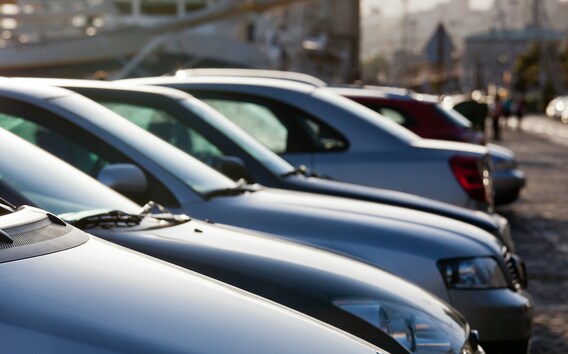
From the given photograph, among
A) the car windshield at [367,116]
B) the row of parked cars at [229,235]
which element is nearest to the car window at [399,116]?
the car windshield at [367,116]

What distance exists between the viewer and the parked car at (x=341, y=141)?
33.4ft

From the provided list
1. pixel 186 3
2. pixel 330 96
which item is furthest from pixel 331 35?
pixel 330 96

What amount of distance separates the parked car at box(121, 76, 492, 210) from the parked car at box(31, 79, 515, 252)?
168 centimetres

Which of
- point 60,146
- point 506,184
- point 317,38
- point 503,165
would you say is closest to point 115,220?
point 60,146

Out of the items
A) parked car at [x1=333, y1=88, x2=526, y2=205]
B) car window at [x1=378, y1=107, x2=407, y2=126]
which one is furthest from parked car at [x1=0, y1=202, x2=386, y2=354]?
car window at [x1=378, y1=107, x2=407, y2=126]

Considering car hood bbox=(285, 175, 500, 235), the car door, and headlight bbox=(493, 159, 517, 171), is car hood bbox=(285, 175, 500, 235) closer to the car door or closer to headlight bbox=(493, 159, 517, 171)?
the car door

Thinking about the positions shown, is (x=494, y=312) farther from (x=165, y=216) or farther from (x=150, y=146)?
(x=165, y=216)

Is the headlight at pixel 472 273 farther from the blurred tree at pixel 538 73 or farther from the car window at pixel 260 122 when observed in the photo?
the blurred tree at pixel 538 73

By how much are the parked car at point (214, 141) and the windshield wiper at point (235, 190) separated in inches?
19.3

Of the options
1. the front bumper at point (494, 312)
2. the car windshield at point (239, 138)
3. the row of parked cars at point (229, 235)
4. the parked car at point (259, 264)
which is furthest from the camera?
the car windshield at point (239, 138)

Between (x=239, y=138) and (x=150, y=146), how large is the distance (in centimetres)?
166

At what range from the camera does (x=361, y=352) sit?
11.1 ft

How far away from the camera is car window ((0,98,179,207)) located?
6215mm

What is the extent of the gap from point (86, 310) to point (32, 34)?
68392 mm
